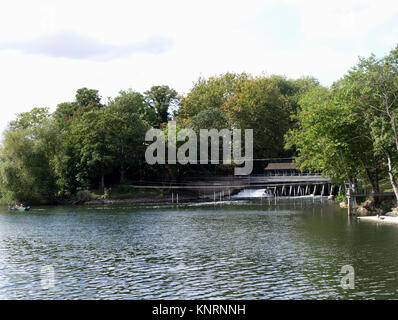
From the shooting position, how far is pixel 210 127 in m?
106

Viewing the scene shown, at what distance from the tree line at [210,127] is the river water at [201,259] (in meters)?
9.95

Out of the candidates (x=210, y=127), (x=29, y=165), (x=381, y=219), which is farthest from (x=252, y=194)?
(x=381, y=219)

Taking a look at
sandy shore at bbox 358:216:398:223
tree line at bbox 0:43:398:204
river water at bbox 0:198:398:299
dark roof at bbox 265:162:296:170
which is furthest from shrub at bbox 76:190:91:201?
sandy shore at bbox 358:216:398:223

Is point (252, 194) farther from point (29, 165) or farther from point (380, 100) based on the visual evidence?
point (380, 100)

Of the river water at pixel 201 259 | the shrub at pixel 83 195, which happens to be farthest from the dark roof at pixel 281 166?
the river water at pixel 201 259

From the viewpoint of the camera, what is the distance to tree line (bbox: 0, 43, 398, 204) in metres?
51.5

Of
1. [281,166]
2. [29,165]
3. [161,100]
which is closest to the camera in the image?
[29,165]

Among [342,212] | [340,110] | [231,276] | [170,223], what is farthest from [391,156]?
[231,276]

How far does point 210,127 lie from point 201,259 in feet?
246

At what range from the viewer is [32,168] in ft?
287

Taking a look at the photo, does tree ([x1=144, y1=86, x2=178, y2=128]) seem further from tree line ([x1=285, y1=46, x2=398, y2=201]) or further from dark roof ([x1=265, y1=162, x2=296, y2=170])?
tree line ([x1=285, y1=46, x2=398, y2=201])

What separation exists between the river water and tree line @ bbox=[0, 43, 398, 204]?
32.6 ft

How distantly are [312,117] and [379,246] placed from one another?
924 inches

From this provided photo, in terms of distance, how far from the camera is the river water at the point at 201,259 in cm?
2391
